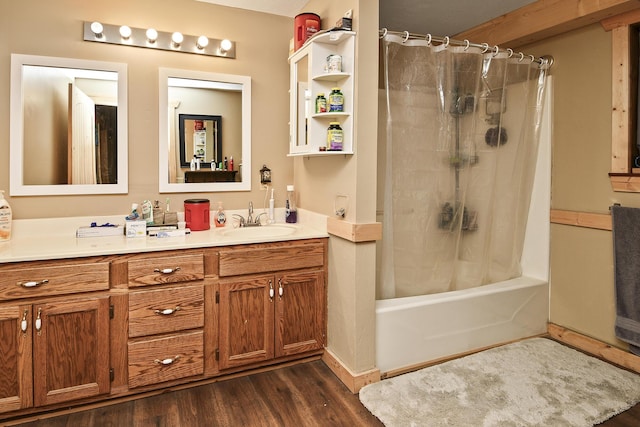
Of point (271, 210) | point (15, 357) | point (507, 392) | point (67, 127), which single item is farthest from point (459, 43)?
point (15, 357)

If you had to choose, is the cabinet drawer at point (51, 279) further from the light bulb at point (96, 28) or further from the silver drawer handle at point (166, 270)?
the light bulb at point (96, 28)

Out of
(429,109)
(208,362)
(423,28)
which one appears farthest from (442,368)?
(423,28)

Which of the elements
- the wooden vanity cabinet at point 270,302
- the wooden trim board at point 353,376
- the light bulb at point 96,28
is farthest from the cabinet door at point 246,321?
the light bulb at point 96,28

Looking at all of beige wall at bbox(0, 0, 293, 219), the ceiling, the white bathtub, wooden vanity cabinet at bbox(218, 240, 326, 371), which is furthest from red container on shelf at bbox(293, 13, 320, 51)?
the white bathtub

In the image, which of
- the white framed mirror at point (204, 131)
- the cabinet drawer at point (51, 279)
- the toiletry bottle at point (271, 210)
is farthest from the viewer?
the toiletry bottle at point (271, 210)

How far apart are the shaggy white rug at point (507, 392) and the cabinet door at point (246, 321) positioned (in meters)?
0.63

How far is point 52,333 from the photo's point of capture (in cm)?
194

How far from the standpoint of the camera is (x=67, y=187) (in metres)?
2.46

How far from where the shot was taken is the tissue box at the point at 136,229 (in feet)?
7.75

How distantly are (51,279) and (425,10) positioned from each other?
2725 millimetres

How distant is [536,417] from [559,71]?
2.25 m

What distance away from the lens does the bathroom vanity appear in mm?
1901

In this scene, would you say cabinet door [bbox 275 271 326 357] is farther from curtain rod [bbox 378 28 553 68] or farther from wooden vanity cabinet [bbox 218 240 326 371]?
curtain rod [bbox 378 28 553 68]

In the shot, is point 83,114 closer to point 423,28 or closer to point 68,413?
point 68,413
